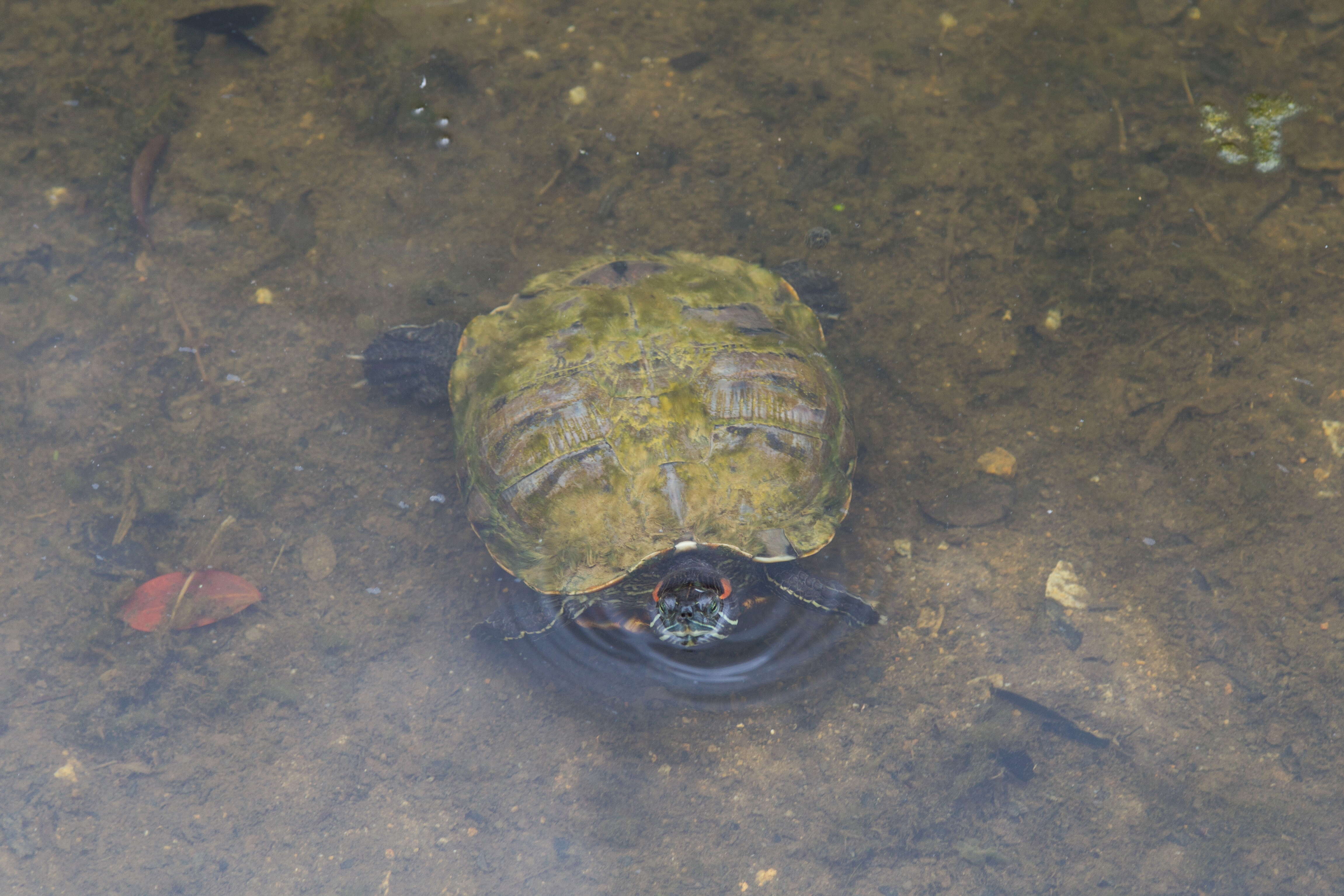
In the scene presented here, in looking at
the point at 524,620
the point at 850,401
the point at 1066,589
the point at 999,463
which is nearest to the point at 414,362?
the point at 524,620

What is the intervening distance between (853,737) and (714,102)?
3905 millimetres

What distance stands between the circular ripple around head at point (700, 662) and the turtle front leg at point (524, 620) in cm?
10

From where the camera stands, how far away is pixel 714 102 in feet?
16.7

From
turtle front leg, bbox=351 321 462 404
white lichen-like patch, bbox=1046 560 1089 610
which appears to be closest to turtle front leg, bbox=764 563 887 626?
white lichen-like patch, bbox=1046 560 1089 610

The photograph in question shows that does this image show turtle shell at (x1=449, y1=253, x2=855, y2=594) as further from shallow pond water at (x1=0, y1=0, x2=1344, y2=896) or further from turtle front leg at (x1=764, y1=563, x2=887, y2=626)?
shallow pond water at (x1=0, y1=0, x2=1344, y2=896)

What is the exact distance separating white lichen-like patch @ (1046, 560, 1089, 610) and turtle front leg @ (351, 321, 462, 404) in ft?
11.5

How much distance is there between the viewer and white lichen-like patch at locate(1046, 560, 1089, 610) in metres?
4.29

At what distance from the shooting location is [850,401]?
Result: 4535mm

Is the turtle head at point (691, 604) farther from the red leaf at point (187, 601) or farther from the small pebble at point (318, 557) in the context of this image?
the red leaf at point (187, 601)

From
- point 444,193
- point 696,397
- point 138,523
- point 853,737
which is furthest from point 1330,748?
point 138,523

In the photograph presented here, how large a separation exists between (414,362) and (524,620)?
5.17 feet

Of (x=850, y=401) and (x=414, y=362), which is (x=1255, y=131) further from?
(x=414, y=362)

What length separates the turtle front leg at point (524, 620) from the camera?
4.18 meters

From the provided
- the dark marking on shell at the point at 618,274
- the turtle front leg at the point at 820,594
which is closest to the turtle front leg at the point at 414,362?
the dark marking on shell at the point at 618,274
